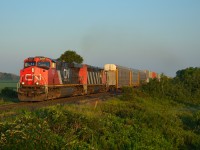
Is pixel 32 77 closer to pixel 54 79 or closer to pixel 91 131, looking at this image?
pixel 54 79

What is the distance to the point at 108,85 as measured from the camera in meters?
40.8

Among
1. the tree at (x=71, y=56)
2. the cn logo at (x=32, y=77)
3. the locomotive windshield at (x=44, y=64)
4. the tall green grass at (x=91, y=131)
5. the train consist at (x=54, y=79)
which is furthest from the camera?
the tree at (x=71, y=56)

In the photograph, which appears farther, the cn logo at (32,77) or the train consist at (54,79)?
the cn logo at (32,77)

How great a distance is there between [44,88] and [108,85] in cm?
1851

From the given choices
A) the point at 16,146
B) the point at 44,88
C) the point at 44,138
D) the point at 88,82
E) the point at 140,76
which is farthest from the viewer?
the point at 140,76

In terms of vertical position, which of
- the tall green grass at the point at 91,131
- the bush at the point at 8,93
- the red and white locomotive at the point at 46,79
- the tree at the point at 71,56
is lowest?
the tall green grass at the point at 91,131

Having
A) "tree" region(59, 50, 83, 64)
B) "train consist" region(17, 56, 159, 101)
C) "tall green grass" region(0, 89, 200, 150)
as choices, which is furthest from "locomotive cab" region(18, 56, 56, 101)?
"tree" region(59, 50, 83, 64)

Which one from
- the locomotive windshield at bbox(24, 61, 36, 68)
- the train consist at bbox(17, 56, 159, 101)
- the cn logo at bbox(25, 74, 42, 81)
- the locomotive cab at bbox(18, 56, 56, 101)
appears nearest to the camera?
the locomotive cab at bbox(18, 56, 56, 101)

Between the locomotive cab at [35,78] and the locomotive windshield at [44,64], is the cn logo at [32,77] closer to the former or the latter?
the locomotive cab at [35,78]

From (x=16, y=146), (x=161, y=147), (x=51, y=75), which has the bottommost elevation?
(x=161, y=147)

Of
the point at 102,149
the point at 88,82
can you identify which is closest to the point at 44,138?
the point at 102,149

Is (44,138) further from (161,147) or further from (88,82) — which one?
(88,82)

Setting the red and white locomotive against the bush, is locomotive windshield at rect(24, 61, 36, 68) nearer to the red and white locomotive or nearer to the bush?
the red and white locomotive

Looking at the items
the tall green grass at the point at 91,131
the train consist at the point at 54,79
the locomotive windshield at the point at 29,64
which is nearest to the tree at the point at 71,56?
the train consist at the point at 54,79
